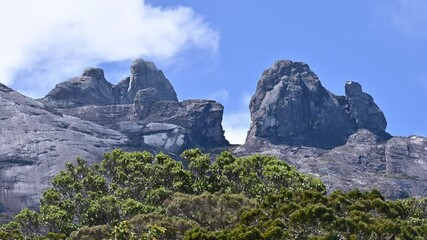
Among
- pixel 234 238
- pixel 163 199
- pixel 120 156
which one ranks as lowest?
pixel 234 238

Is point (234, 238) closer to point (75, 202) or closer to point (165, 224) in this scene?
point (165, 224)

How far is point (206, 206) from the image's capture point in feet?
271

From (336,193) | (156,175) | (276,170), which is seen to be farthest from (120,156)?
(336,193)

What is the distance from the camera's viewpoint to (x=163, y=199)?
308 feet

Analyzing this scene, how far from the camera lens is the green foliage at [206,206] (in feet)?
233

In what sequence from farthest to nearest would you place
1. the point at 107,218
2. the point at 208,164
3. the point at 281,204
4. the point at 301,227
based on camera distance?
the point at 208,164 < the point at 107,218 < the point at 281,204 < the point at 301,227

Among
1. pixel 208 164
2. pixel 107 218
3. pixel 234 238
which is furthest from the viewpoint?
pixel 208 164

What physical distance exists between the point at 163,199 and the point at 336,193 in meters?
24.1

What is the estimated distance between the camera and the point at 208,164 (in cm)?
10006

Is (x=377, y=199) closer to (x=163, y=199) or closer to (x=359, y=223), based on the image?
(x=359, y=223)

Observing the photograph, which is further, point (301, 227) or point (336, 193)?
point (336, 193)

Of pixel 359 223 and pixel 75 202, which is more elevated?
pixel 75 202

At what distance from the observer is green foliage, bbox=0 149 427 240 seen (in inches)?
2795

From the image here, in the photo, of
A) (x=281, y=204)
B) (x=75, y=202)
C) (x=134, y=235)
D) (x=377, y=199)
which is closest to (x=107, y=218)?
(x=75, y=202)
